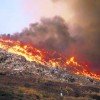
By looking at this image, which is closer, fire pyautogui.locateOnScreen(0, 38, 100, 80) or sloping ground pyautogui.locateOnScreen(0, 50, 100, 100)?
sloping ground pyautogui.locateOnScreen(0, 50, 100, 100)

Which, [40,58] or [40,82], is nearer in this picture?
[40,82]

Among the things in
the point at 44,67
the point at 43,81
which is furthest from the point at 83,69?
the point at 43,81

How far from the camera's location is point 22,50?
192875 millimetres

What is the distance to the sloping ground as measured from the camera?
10238 centimetres

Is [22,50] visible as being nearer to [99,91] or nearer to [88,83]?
[88,83]

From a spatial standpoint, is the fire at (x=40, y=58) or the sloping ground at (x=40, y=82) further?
the fire at (x=40, y=58)

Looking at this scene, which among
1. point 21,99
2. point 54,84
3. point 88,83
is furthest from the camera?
point 88,83

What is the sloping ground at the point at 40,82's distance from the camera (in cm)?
10238

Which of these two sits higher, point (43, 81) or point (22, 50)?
point (22, 50)

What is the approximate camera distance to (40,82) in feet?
423

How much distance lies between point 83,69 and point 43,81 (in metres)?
65.2

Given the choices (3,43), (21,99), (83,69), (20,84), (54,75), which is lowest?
(21,99)

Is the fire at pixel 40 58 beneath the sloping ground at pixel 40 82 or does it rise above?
above

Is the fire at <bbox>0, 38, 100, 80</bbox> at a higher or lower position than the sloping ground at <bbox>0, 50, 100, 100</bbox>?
higher
